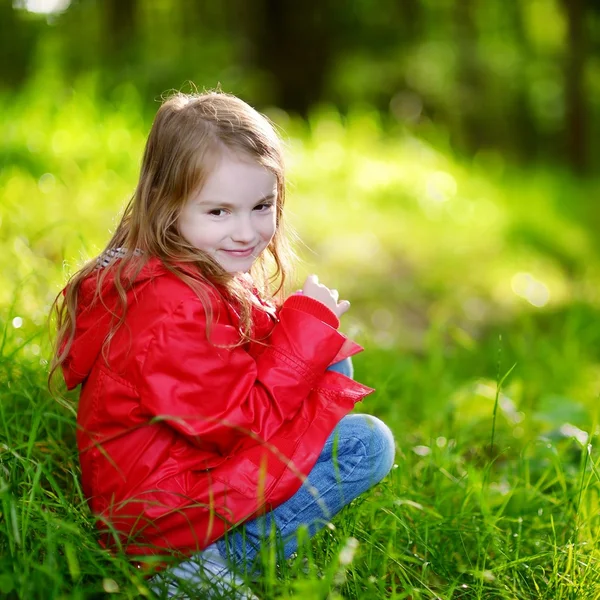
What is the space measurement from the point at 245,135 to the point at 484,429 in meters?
1.61

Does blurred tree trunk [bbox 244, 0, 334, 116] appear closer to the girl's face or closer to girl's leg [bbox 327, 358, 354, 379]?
girl's leg [bbox 327, 358, 354, 379]

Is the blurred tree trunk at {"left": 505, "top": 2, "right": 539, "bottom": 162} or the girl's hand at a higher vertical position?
the girl's hand

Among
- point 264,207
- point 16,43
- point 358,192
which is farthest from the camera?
point 16,43

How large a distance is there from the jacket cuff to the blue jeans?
249 millimetres

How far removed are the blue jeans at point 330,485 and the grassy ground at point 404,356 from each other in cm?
7

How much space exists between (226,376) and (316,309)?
30 centimetres

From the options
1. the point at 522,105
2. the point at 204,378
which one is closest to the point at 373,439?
the point at 204,378

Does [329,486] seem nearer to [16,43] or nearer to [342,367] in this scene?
[342,367]

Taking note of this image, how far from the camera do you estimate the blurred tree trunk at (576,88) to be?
A: 12344mm

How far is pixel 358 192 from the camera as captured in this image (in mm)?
6105

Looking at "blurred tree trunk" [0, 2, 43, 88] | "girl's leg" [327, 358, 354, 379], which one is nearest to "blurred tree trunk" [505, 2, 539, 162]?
"blurred tree trunk" [0, 2, 43, 88]

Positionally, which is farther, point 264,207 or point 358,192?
point 358,192

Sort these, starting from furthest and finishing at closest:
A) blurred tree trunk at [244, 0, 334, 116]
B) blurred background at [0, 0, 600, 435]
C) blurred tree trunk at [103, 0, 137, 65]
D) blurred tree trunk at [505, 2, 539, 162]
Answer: blurred tree trunk at [505, 2, 539, 162], blurred tree trunk at [244, 0, 334, 116], blurred tree trunk at [103, 0, 137, 65], blurred background at [0, 0, 600, 435]

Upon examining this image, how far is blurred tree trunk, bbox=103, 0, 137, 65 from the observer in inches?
347
